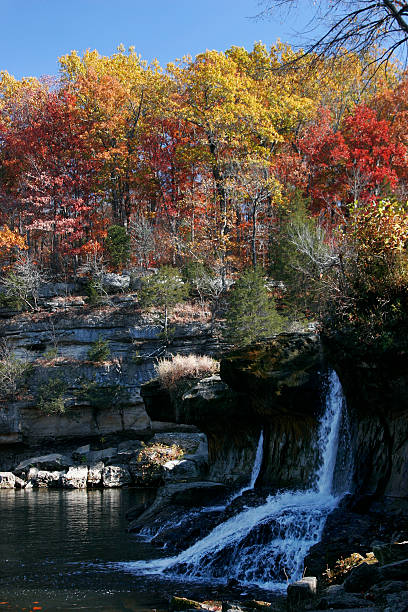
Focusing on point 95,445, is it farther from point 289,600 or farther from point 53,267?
point 289,600

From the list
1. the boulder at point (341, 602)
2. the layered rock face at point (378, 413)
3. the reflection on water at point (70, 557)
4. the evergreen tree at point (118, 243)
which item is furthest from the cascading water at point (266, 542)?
the evergreen tree at point (118, 243)

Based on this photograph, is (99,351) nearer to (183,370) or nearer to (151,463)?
(151,463)

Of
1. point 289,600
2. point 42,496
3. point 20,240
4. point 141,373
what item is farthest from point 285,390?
point 20,240

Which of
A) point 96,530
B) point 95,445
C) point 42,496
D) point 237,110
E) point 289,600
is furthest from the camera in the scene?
point 237,110

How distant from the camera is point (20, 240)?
40188mm

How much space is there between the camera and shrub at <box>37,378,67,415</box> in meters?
33.2

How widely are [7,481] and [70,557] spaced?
1805cm

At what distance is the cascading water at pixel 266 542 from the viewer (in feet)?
37.7

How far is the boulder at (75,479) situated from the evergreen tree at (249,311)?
10901 mm

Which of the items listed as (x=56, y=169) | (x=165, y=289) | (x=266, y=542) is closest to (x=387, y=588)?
(x=266, y=542)

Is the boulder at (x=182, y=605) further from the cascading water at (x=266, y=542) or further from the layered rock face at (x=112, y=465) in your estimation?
the layered rock face at (x=112, y=465)

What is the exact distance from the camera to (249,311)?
91.1ft

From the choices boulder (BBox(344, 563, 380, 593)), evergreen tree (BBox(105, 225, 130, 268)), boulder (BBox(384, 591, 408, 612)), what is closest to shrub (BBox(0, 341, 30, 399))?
evergreen tree (BBox(105, 225, 130, 268))

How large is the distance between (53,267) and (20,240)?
4300 millimetres
